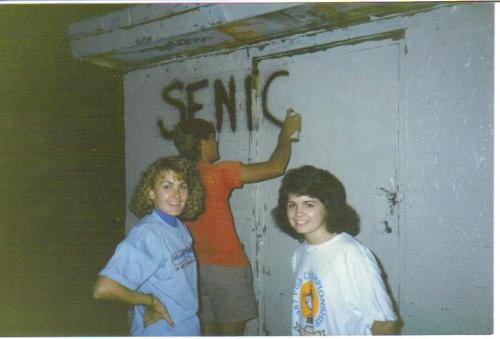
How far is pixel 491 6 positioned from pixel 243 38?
1980 millimetres

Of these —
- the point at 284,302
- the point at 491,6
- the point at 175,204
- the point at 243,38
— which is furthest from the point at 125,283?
the point at 491,6

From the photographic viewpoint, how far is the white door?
3.03 meters

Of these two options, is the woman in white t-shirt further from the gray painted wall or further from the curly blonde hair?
the gray painted wall

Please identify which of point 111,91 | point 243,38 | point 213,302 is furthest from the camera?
point 111,91

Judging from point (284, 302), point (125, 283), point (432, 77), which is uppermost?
point (432, 77)

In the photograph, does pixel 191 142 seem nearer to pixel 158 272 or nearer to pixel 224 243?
pixel 224 243

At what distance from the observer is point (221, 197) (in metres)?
3.17

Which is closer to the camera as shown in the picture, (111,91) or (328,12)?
(328,12)

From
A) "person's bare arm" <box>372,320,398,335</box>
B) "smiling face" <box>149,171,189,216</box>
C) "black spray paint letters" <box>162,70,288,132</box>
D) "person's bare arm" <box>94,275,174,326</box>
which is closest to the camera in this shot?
"person's bare arm" <box>372,320,398,335</box>

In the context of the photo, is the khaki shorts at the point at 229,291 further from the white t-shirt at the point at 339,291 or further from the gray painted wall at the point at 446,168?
the gray painted wall at the point at 446,168

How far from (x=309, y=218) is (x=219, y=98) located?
2.10 m

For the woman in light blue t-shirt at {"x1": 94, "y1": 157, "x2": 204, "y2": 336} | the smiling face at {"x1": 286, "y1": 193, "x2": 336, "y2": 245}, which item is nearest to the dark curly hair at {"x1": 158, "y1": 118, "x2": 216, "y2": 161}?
the woman in light blue t-shirt at {"x1": 94, "y1": 157, "x2": 204, "y2": 336}

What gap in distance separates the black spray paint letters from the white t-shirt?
174 cm

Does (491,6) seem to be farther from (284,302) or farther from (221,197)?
(284,302)
